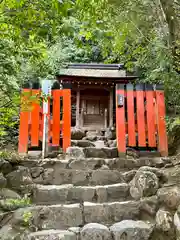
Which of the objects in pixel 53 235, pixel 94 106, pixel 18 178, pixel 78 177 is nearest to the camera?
pixel 53 235

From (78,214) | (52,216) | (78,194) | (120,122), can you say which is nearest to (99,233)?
(78,214)

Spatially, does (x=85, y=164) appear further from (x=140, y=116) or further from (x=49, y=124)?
(x=140, y=116)

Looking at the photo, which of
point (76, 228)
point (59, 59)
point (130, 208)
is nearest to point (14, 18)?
point (76, 228)

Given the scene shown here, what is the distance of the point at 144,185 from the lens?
3729 mm

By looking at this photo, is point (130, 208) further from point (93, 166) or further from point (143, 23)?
point (143, 23)

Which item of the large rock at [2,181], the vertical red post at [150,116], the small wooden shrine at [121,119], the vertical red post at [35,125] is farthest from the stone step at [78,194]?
the vertical red post at [150,116]

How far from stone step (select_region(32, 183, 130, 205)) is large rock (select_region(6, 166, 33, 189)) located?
296 millimetres

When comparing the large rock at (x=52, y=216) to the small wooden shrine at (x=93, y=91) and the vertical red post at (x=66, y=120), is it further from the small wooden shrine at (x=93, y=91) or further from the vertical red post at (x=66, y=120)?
the small wooden shrine at (x=93, y=91)

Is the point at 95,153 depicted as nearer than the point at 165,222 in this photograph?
No

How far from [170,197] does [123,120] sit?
297 cm

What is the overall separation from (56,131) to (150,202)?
3.25 metres

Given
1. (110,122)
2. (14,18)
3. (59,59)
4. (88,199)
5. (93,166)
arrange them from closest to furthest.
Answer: (14,18) < (88,199) < (93,166) < (110,122) < (59,59)

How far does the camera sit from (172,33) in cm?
346

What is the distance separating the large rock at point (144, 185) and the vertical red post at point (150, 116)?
217 centimetres
